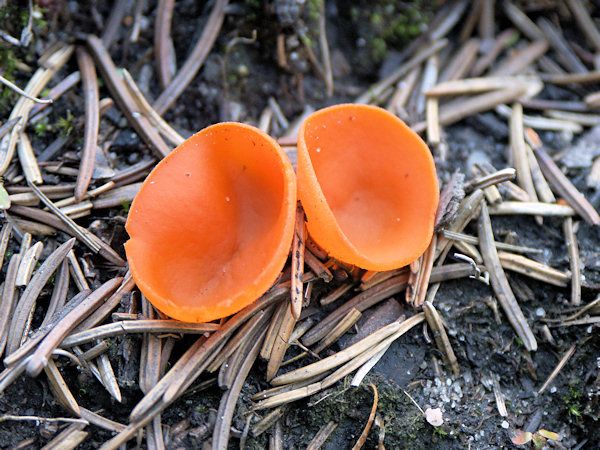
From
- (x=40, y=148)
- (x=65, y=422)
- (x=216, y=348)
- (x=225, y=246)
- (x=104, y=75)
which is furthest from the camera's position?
(x=104, y=75)

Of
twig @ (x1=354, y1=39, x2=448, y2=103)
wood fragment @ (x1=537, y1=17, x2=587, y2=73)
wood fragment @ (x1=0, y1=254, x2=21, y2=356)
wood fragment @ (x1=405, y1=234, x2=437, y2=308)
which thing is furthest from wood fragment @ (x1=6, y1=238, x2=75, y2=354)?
wood fragment @ (x1=537, y1=17, x2=587, y2=73)

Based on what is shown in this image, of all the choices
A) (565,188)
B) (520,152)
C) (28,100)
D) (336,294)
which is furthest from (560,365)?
(28,100)

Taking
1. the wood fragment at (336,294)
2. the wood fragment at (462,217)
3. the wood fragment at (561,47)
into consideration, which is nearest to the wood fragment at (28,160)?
the wood fragment at (336,294)

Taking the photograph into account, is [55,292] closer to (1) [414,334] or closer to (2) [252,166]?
(2) [252,166]

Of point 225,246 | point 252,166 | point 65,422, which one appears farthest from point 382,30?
point 65,422

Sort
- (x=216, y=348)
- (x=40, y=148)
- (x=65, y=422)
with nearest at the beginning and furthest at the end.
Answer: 1. (x=65, y=422)
2. (x=216, y=348)
3. (x=40, y=148)

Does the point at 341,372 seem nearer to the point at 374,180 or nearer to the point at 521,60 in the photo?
the point at 374,180

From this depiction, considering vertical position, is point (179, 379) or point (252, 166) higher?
point (252, 166)
